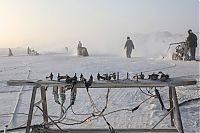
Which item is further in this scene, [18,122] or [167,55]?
[167,55]

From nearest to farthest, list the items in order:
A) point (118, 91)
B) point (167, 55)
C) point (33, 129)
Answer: point (33, 129)
point (118, 91)
point (167, 55)

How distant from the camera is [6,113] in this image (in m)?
7.93

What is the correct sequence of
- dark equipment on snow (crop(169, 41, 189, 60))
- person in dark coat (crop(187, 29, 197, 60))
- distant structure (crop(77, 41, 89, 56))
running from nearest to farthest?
person in dark coat (crop(187, 29, 197, 60)) → dark equipment on snow (crop(169, 41, 189, 60)) → distant structure (crop(77, 41, 89, 56))

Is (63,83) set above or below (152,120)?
above

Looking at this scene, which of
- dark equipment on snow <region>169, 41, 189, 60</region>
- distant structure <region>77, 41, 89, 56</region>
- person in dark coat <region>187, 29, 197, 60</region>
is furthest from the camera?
distant structure <region>77, 41, 89, 56</region>

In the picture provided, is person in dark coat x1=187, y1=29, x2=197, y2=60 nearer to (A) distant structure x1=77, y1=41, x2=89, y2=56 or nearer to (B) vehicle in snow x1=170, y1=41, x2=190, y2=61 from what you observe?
(B) vehicle in snow x1=170, y1=41, x2=190, y2=61

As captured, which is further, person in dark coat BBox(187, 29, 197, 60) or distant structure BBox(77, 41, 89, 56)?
distant structure BBox(77, 41, 89, 56)

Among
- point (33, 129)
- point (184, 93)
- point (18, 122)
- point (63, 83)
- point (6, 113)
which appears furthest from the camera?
point (184, 93)

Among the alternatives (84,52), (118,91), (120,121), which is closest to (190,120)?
(120,121)

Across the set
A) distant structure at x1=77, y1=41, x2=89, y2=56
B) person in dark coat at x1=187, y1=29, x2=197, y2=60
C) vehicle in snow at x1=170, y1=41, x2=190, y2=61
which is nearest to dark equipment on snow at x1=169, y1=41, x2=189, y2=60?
vehicle in snow at x1=170, y1=41, x2=190, y2=61

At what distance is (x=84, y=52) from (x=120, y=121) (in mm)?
25162

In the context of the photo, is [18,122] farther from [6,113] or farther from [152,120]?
[152,120]

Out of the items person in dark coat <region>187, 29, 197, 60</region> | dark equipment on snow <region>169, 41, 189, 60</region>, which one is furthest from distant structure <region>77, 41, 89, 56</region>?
person in dark coat <region>187, 29, 197, 60</region>

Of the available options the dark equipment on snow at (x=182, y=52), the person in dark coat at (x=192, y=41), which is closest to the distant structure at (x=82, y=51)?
the dark equipment on snow at (x=182, y=52)
